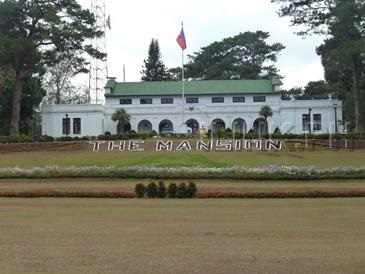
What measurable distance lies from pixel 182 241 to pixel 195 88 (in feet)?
213

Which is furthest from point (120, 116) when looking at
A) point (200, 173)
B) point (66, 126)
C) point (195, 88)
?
point (200, 173)

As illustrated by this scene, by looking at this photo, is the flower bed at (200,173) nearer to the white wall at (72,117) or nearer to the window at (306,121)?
the white wall at (72,117)

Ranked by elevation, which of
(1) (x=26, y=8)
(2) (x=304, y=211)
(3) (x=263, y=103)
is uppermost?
(1) (x=26, y=8)

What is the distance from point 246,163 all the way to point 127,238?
85.1 ft

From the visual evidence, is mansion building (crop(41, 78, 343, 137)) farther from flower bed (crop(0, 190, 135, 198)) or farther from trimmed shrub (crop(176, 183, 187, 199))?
trimmed shrub (crop(176, 183, 187, 199))

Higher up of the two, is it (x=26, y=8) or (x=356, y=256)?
(x=26, y=8)

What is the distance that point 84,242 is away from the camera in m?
9.02

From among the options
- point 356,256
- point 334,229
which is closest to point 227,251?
point 356,256

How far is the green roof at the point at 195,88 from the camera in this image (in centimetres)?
7275

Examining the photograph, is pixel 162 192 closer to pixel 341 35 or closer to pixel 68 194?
pixel 68 194

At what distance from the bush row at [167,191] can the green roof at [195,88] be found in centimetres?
5229

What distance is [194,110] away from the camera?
73125 mm

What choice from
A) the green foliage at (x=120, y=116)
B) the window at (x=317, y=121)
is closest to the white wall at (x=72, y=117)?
the green foliage at (x=120, y=116)

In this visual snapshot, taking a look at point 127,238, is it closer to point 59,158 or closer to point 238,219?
point 238,219
